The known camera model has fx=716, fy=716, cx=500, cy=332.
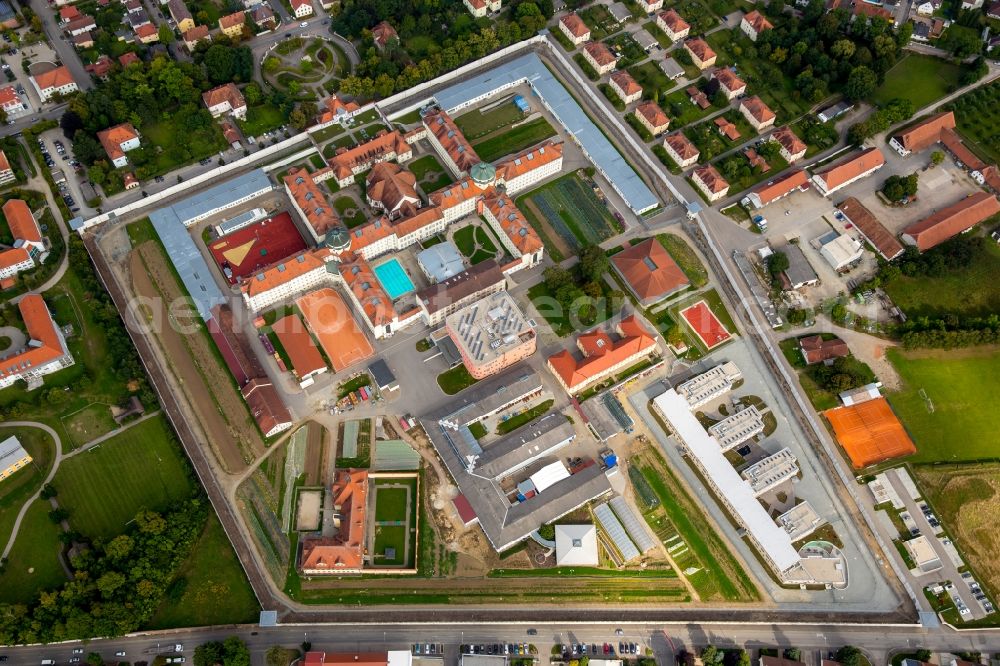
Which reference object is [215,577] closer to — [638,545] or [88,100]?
[638,545]

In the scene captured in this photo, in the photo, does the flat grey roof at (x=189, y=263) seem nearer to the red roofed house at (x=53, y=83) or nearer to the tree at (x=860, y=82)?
the red roofed house at (x=53, y=83)

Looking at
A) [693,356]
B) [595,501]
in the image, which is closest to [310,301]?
[595,501]

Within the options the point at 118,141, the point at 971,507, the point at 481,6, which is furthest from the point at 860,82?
the point at 118,141

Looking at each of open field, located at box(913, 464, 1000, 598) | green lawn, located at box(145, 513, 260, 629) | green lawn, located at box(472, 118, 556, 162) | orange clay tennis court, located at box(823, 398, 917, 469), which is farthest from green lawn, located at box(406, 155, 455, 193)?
open field, located at box(913, 464, 1000, 598)

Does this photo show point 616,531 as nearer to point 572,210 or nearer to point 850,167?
point 572,210

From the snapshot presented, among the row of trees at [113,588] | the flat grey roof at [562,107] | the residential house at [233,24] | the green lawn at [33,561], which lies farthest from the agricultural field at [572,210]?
the green lawn at [33,561]
